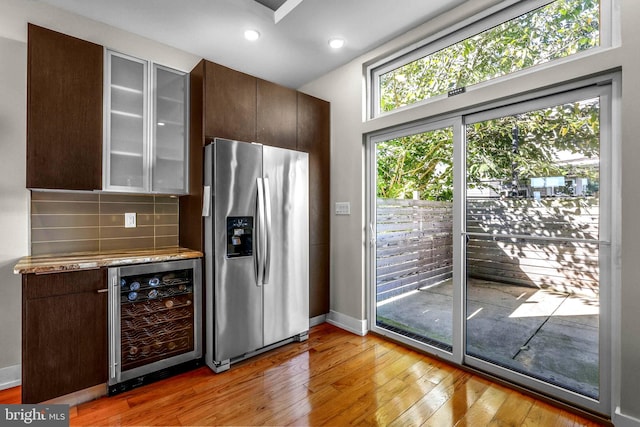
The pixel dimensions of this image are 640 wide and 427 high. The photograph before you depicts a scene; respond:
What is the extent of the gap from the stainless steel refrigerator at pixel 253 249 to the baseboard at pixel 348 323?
1.61 feet

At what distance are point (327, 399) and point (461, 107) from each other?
7.73ft

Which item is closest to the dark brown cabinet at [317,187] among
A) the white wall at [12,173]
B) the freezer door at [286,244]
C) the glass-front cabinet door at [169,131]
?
the freezer door at [286,244]

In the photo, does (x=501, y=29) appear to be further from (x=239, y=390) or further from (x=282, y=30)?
(x=239, y=390)

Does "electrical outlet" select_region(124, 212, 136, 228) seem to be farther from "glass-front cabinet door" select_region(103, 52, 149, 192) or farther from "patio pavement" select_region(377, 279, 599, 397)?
"patio pavement" select_region(377, 279, 599, 397)

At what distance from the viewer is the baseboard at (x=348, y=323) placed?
313cm

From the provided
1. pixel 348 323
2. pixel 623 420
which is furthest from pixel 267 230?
pixel 623 420

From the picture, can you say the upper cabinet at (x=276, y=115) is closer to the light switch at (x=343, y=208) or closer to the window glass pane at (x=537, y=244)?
the light switch at (x=343, y=208)

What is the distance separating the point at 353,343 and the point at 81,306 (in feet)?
7.23

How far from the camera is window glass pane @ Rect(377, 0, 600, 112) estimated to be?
1.90 m

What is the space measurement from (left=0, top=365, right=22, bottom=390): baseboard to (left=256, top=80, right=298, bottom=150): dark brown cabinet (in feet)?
8.33

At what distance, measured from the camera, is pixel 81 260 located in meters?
→ 2.06

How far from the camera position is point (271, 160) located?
8.86ft

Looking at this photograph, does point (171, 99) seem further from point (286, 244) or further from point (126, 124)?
point (286, 244)

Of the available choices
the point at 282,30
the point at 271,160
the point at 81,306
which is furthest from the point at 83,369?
the point at 282,30
